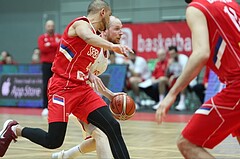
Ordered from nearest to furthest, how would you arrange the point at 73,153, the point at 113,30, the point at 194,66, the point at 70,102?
the point at 194,66 < the point at 70,102 < the point at 113,30 < the point at 73,153

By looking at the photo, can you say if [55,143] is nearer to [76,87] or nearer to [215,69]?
[76,87]

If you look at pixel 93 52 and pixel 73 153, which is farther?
pixel 73 153

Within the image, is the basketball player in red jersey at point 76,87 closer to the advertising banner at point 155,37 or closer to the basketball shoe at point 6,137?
the basketball shoe at point 6,137

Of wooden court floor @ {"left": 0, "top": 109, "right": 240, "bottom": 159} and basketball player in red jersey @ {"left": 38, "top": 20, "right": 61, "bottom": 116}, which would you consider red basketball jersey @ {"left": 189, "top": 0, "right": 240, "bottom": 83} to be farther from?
basketball player in red jersey @ {"left": 38, "top": 20, "right": 61, "bottom": 116}

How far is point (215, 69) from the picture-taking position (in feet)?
14.3

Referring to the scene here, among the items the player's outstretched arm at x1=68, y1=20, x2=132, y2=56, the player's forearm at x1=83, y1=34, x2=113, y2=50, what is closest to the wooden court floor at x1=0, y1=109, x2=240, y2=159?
the player's outstretched arm at x1=68, y1=20, x2=132, y2=56

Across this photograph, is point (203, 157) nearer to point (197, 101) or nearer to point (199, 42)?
point (199, 42)

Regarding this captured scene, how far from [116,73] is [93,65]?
30.8 feet

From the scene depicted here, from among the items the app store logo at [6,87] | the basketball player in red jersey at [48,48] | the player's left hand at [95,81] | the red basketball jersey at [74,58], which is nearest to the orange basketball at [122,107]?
the player's left hand at [95,81]

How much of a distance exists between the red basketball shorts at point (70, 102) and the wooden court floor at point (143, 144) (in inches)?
60.3

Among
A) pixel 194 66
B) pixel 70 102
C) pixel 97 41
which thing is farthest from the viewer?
pixel 70 102

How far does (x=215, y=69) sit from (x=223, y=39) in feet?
0.80

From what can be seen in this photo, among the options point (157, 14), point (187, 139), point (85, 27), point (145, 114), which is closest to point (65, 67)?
point (85, 27)

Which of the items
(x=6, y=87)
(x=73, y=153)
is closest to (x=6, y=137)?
(x=73, y=153)
